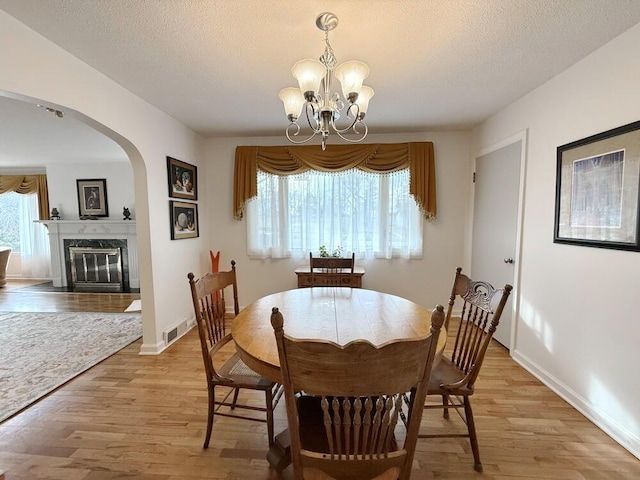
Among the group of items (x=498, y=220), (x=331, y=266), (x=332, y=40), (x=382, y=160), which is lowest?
(x=331, y=266)

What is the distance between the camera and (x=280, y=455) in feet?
4.91

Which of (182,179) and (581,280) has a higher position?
(182,179)

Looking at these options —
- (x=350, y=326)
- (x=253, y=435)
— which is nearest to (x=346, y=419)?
(x=350, y=326)

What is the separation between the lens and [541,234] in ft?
7.83

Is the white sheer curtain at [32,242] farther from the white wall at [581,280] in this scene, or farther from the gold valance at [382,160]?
the white wall at [581,280]

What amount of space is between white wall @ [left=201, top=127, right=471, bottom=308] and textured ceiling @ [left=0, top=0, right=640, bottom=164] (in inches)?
41.0

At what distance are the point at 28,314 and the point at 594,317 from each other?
594 centimetres

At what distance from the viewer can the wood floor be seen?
5.02ft

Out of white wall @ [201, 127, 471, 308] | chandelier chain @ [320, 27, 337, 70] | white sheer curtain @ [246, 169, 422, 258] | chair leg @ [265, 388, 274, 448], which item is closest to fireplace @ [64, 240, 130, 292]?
white wall @ [201, 127, 471, 308]

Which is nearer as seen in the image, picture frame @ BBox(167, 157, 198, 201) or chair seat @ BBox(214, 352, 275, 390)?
chair seat @ BBox(214, 352, 275, 390)

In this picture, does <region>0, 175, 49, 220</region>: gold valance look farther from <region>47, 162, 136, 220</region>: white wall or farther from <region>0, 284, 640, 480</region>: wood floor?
<region>0, 284, 640, 480</region>: wood floor

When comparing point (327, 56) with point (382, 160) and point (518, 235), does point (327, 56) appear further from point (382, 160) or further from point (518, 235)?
point (518, 235)

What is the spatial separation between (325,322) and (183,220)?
2397 millimetres

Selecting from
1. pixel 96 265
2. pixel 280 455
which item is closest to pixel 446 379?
pixel 280 455
